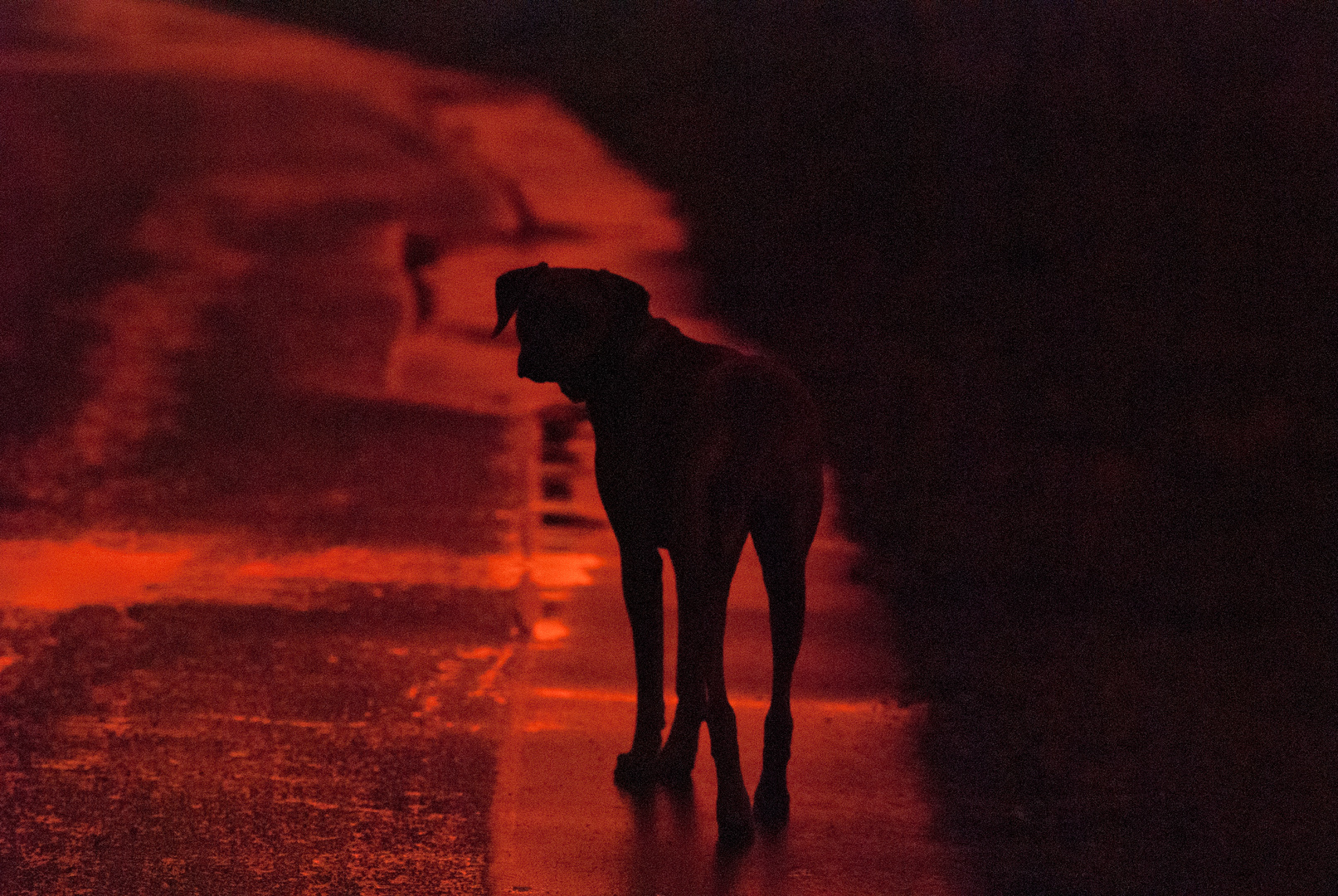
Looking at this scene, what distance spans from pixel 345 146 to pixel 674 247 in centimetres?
455

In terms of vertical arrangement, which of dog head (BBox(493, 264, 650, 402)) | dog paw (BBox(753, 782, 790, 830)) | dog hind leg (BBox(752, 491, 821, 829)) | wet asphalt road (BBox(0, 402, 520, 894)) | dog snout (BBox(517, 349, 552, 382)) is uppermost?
dog head (BBox(493, 264, 650, 402))

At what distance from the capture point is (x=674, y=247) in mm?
13500

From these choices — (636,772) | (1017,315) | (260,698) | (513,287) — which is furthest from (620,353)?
(1017,315)

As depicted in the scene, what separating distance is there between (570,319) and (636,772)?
5.59ft

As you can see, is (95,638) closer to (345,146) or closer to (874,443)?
(874,443)

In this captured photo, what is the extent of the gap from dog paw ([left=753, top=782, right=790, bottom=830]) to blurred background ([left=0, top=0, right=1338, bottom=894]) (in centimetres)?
61

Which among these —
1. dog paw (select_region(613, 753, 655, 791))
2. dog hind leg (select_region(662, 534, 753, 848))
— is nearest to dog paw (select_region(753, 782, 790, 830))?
dog hind leg (select_region(662, 534, 753, 848))

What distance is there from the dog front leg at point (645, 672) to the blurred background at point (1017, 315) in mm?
1085

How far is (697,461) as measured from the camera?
15.0 ft

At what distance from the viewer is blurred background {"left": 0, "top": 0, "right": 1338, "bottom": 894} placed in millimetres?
5848

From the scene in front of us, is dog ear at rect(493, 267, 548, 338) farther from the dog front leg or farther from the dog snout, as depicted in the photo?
the dog front leg

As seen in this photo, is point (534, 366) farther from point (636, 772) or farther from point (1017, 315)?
point (1017, 315)

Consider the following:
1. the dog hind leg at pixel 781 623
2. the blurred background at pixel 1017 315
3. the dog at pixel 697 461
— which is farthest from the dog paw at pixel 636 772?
the blurred background at pixel 1017 315

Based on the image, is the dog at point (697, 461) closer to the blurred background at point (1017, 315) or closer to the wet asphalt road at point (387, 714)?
the wet asphalt road at point (387, 714)
